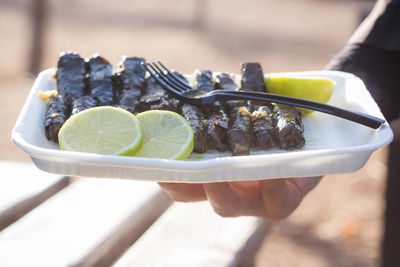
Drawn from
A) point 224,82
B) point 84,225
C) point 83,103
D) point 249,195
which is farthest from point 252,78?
point 84,225

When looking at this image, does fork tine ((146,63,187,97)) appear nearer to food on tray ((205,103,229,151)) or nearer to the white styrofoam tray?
food on tray ((205,103,229,151))

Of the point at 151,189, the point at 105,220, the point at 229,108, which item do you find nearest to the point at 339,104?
the point at 229,108

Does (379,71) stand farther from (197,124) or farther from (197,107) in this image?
(197,124)

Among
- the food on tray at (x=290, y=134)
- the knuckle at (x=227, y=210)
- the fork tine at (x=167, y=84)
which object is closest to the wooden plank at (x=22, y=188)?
the fork tine at (x=167, y=84)

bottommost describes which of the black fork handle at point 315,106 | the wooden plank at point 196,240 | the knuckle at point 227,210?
the wooden plank at point 196,240

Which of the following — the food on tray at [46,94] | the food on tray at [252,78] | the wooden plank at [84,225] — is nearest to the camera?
the wooden plank at [84,225]

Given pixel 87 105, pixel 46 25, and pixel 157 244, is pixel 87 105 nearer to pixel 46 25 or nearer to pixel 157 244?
pixel 157 244

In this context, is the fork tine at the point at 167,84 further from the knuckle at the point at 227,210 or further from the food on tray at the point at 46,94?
the knuckle at the point at 227,210
